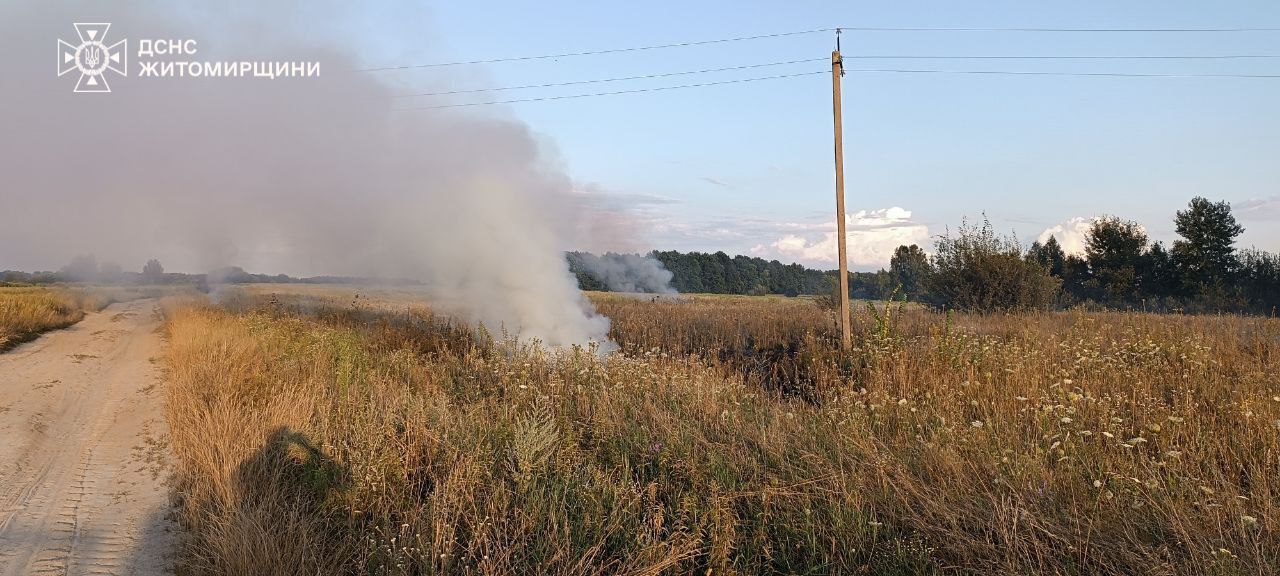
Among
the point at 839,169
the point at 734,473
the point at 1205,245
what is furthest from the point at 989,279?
the point at 1205,245

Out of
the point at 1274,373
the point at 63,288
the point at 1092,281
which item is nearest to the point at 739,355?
the point at 1274,373

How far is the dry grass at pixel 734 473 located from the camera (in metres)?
3.96

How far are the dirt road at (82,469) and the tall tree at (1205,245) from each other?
176 feet

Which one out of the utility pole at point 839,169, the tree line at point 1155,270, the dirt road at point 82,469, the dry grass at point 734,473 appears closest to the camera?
the dry grass at point 734,473

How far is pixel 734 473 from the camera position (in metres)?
5.11

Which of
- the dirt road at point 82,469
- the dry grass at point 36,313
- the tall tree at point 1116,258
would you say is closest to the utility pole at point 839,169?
the dirt road at point 82,469

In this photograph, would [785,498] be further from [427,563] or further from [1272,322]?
[1272,322]

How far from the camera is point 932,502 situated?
4238 millimetres

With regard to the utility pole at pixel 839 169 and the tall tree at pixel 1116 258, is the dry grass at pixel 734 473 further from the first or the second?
the tall tree at pixel 1116 258

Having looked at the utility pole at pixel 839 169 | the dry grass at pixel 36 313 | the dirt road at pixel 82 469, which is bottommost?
the dirt road at pixel 82 469

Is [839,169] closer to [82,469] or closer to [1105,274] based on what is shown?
[82,469]

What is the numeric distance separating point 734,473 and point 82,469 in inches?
254

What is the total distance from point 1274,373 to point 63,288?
127ft

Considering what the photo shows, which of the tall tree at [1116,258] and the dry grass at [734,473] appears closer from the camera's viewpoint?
the dry grass at [734,473]
